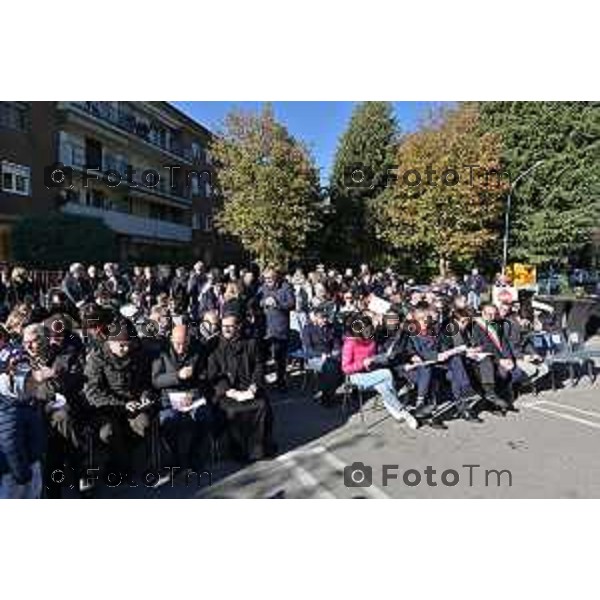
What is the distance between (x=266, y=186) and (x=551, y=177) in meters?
6.92

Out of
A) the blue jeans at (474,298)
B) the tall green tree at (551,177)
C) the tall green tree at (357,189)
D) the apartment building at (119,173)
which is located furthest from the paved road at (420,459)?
the tall green tree at (551,177)

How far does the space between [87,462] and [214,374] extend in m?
1.35

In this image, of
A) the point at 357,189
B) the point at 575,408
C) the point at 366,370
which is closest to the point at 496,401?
the point at 575,408

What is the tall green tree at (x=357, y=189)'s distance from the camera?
865 cm

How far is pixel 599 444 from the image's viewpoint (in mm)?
6484

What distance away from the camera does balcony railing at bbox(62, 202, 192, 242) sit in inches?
438

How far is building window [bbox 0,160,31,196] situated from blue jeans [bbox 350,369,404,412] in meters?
5.55

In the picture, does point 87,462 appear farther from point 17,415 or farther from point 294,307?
point 294,307

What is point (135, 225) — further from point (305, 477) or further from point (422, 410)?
point (305, 477)
